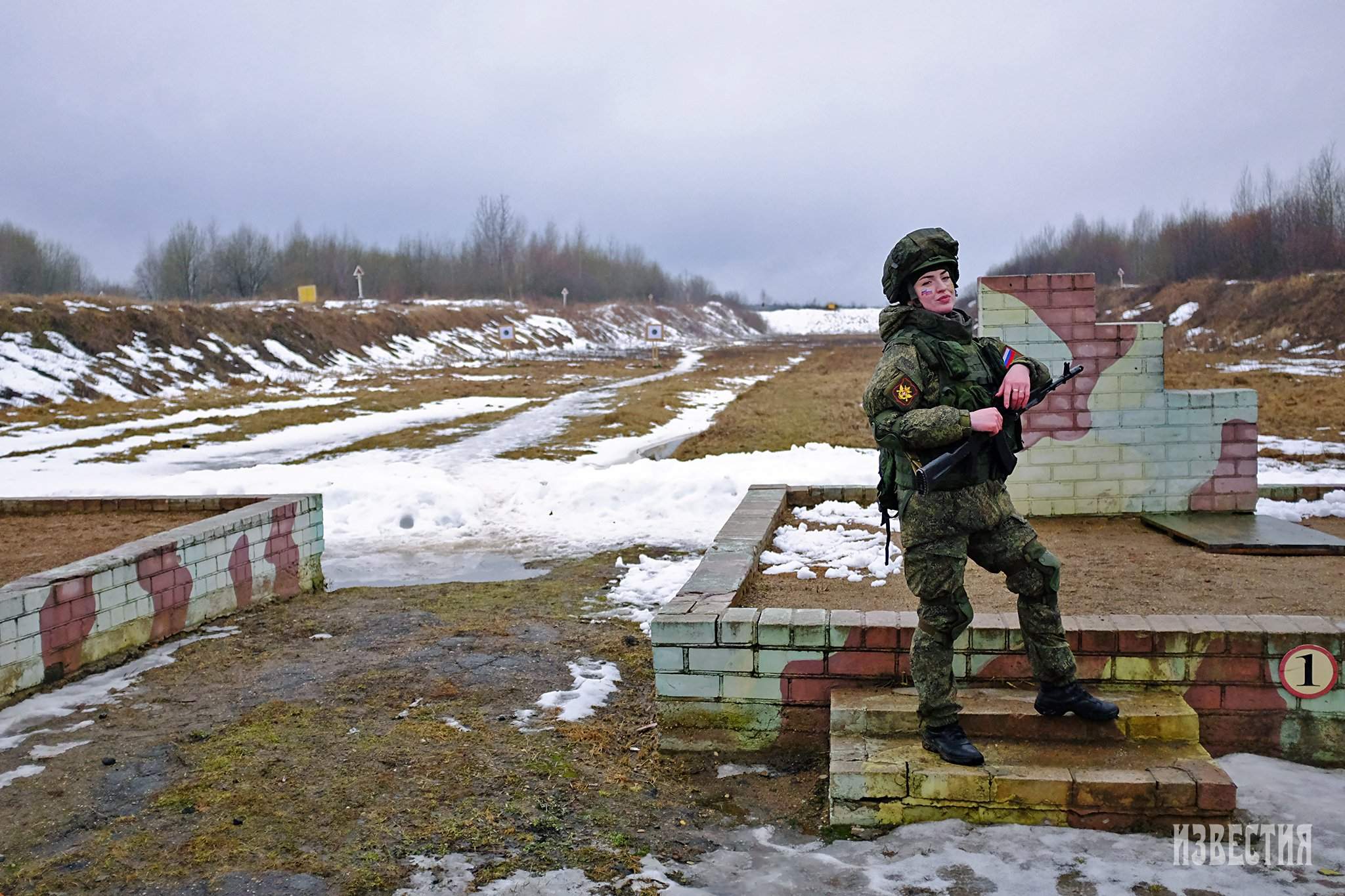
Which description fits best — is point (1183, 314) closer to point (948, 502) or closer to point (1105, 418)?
→ point (1105, 418)

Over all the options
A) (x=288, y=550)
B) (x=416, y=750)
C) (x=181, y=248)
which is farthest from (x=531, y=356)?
(x=416, y=750)

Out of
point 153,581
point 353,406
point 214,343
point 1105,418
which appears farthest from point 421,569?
point 214,343

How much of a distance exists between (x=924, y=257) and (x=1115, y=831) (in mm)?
2092

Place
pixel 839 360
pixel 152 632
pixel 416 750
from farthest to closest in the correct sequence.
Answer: pixel 839 360 < pixel 152 632 < pixel 416 750

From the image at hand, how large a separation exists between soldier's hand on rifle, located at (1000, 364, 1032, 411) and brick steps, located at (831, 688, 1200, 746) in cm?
118

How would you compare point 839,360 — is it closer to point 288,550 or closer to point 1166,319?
point 1166,319

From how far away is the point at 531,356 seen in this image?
48250mm

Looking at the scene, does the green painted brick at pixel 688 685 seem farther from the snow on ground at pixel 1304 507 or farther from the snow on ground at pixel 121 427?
the snow on ground at pixel 121 427

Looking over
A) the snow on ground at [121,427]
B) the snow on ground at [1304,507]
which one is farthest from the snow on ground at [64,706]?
the snow on ground at [121,427]

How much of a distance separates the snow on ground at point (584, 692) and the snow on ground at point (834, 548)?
3.79 ft

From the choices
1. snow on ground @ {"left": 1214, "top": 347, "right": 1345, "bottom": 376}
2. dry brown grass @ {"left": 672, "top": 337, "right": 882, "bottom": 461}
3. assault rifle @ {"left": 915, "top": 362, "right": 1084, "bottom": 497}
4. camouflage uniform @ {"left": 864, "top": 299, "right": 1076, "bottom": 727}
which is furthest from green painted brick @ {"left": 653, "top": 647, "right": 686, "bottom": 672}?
snow on ground @ {"left": 1214, "top": 347, "right": 1345, "bottom": 376}

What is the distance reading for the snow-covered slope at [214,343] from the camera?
24719mm

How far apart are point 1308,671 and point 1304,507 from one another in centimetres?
435

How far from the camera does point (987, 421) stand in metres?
3.46
